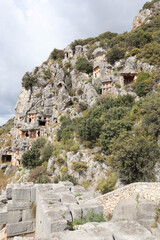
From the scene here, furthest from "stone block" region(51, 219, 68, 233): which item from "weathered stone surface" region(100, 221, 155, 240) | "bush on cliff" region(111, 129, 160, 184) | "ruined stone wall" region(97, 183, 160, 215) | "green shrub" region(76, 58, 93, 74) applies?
"green shrub" region(76, 58, 93, 74)

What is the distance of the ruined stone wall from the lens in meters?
5.91

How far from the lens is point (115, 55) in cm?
2900

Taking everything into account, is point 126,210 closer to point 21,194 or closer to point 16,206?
point 21,194

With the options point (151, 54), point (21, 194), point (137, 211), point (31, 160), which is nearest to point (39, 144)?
point (31, 160)

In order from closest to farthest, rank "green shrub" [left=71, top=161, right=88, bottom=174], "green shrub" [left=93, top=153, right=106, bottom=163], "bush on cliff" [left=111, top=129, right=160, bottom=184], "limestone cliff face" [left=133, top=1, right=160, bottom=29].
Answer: "bush on cliff" [left=111, top=129, right=160, bottom=184] < "green shrub" [left=93, top=153, right=106, bottom=163] < "green shrub" [left=71, top=161, right=88, bottom=174] < "limestone cliff face" [left=133, top=1, right=160, bottom=29]

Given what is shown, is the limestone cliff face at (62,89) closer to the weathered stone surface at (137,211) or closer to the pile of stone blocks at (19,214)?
the pile of stone blocks at (19,214)

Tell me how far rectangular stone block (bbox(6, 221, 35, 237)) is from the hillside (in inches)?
184

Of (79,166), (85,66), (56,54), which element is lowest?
(79,166)

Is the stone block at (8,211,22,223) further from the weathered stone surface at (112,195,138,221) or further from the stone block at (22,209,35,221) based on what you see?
the weathered stone surface at (112,195,138,221)

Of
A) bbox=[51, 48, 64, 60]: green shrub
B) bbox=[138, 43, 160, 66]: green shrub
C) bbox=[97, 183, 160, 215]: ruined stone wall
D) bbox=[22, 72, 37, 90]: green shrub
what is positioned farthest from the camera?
bbox=[51, 48, 64, 60]: green shrub

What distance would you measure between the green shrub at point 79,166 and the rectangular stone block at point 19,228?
6.50 meters

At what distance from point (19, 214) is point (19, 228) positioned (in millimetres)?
592

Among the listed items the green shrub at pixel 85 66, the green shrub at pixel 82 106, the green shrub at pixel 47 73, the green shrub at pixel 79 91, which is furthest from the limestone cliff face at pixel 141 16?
the green shrub at pixel 82 106

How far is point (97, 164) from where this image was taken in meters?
12.6
